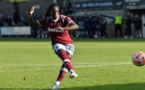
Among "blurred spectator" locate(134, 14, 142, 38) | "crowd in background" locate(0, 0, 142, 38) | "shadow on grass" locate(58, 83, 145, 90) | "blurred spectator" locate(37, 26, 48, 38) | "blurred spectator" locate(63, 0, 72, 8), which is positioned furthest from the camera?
"blurred spectator" locate(63, 0, 72, 8)

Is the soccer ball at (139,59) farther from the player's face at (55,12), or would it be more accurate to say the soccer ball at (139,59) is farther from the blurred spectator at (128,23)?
the blurred spectator at (128,23)

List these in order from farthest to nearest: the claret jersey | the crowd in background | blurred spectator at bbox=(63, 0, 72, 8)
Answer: blurred spectator at bbox=(63, 0, 72, 8)
the crowd in background
the claret jersey

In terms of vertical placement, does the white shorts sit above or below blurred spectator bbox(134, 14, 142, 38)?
above

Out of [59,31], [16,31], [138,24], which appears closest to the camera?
[59,31]

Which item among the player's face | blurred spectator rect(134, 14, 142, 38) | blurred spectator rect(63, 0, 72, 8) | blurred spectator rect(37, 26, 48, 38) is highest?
the player's face

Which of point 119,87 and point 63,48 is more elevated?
point 63,48

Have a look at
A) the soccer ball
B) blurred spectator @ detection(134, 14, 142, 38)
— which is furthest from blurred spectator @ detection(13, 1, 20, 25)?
the soccer ball

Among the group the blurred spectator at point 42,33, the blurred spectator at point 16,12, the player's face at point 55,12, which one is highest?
the player's face at point 55,12

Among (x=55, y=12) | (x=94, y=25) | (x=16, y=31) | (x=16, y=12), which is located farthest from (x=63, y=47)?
(x=16, y=12)

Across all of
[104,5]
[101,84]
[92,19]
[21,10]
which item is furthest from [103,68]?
[21,10]

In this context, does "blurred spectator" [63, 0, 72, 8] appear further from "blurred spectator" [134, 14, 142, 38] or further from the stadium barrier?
"blurred spectator" [134, 14, 142, 38]

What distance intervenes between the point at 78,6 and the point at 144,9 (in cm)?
697

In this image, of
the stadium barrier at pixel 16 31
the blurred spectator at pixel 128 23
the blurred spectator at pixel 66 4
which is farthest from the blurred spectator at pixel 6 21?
the blurred spectator at pixel 128 23

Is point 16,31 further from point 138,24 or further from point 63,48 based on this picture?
point 63,48
